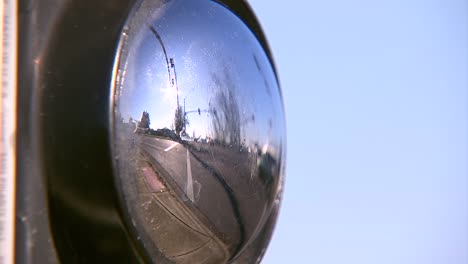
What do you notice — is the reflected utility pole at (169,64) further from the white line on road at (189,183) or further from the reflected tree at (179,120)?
the white line on road at (189,183)

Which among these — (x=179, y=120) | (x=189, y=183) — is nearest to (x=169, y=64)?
(x=179, y=120)

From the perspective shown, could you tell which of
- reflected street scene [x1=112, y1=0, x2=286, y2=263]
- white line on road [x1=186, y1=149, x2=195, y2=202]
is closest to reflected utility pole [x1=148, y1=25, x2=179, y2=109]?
reflected street scene [x1=112, y1=0, x2=286, y2=263]

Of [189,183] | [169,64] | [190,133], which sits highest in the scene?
[169,64]

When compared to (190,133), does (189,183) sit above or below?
below

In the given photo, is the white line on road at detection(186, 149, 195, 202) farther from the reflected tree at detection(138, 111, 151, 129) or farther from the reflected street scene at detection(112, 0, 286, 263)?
the reflected tree at detection(138, 111, 151, 129)

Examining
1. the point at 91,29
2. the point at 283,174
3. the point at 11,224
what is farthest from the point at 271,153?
the point at 11,224

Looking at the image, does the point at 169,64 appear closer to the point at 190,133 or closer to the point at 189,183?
the point at 190,133

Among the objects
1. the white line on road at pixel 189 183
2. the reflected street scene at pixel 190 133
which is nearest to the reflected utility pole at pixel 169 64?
the reflected street scene at pixel 190 133

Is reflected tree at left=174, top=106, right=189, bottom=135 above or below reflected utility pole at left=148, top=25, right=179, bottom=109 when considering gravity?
below

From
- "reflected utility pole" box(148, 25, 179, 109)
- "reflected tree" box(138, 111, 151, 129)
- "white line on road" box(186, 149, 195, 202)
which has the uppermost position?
"reflected utility pole" box(148, 25, 179, 109)
